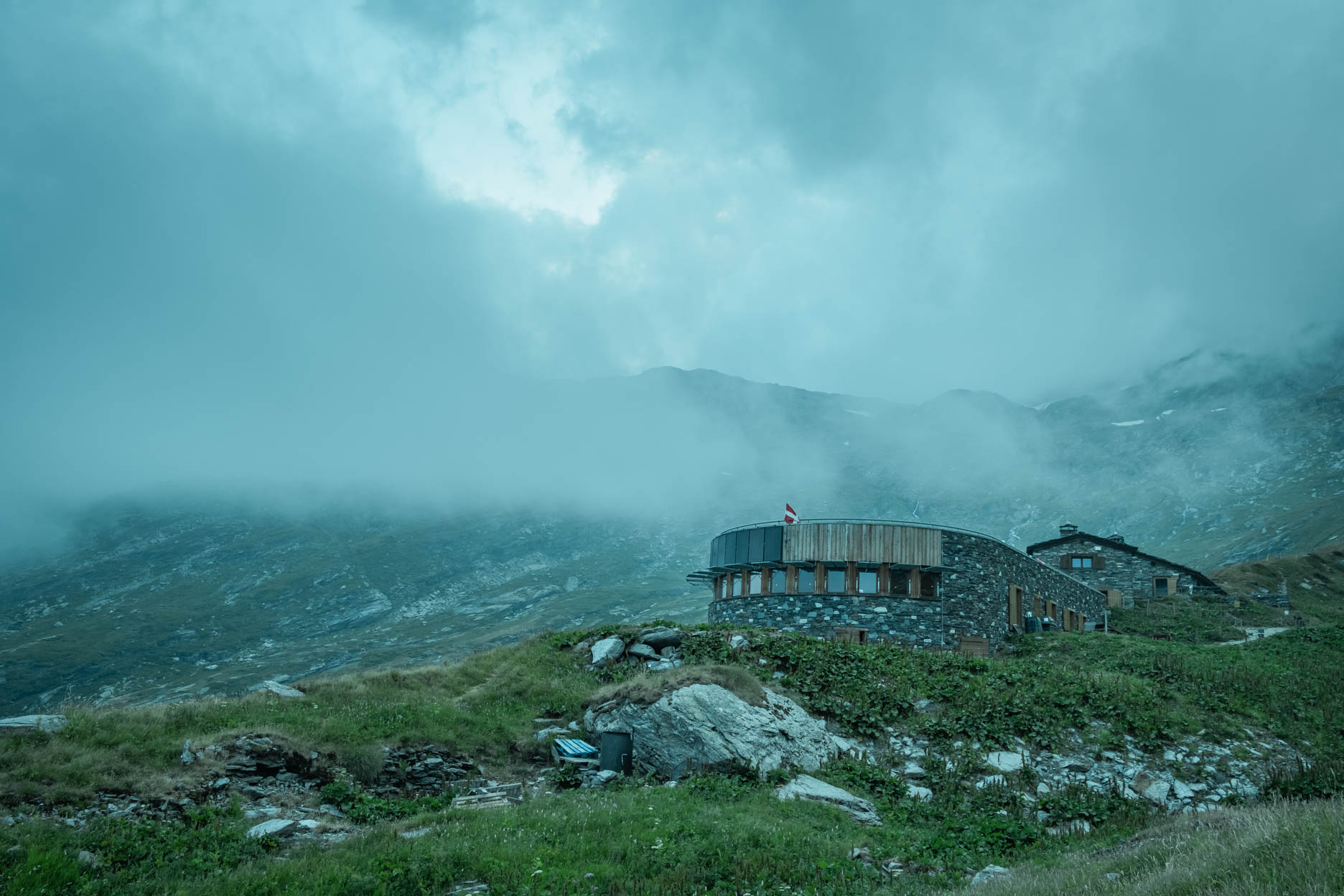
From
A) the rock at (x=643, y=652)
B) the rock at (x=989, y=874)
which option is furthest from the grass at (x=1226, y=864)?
the rock at (x=643, y=652)

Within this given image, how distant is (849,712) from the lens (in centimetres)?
2203

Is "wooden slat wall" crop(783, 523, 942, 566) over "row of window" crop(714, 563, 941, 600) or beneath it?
over

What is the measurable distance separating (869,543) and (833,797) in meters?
23.7

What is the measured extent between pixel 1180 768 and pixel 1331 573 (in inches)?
3053

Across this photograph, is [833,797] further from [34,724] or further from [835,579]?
[835,579]

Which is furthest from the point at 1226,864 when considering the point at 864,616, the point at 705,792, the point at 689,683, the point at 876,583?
the point at 876,583

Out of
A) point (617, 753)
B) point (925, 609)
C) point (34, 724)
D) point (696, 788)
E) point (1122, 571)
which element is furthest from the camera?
point (1122, 571)

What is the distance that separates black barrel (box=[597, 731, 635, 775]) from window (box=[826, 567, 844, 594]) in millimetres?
21644

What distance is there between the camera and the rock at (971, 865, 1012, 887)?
1107 cm

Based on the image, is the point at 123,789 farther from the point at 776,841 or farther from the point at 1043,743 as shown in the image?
the point at 1043,743

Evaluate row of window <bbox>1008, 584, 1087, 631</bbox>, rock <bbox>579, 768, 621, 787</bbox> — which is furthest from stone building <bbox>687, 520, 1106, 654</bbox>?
rock <bbox>579, 768, 621, 787</bbox>

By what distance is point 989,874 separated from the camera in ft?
39.2

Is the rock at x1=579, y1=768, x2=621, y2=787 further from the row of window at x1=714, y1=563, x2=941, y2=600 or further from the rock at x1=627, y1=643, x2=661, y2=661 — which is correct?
the row of window at x1=714, y1=563, x2=941, y2=600

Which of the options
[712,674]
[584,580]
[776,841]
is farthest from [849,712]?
[584,580]
